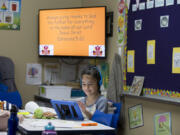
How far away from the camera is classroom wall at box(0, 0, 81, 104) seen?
178 inches

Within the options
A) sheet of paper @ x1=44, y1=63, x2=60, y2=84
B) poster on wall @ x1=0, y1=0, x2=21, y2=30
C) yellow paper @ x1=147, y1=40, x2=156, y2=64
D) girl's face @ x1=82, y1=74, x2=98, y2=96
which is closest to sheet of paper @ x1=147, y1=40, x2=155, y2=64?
yellow paper @ x1=147, y1=40, x2=156, y2=64

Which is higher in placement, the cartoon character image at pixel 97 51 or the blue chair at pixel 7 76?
the cartoon character image at pixel 97 51

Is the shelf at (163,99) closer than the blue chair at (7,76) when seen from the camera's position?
Yes

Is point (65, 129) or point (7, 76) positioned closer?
point (65, 129)

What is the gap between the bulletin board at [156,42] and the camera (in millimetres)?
3088

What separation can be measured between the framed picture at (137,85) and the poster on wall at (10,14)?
1855 mm

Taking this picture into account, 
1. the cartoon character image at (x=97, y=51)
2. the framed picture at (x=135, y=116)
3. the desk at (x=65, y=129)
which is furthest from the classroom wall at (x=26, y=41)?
the desk at (x=65, y=129)

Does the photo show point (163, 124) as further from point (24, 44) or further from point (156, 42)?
point (24, 44)

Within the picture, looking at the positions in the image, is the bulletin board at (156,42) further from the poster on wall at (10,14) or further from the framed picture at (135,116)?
the poster on wall at (10,14)

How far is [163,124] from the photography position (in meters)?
3.21

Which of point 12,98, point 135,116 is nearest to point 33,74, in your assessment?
point 12,98

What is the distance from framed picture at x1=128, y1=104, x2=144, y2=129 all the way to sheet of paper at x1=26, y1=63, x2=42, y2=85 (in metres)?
1.55

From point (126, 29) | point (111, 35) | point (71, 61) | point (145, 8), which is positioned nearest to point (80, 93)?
point (71, 61)

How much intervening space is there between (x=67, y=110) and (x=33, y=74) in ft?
7.66
